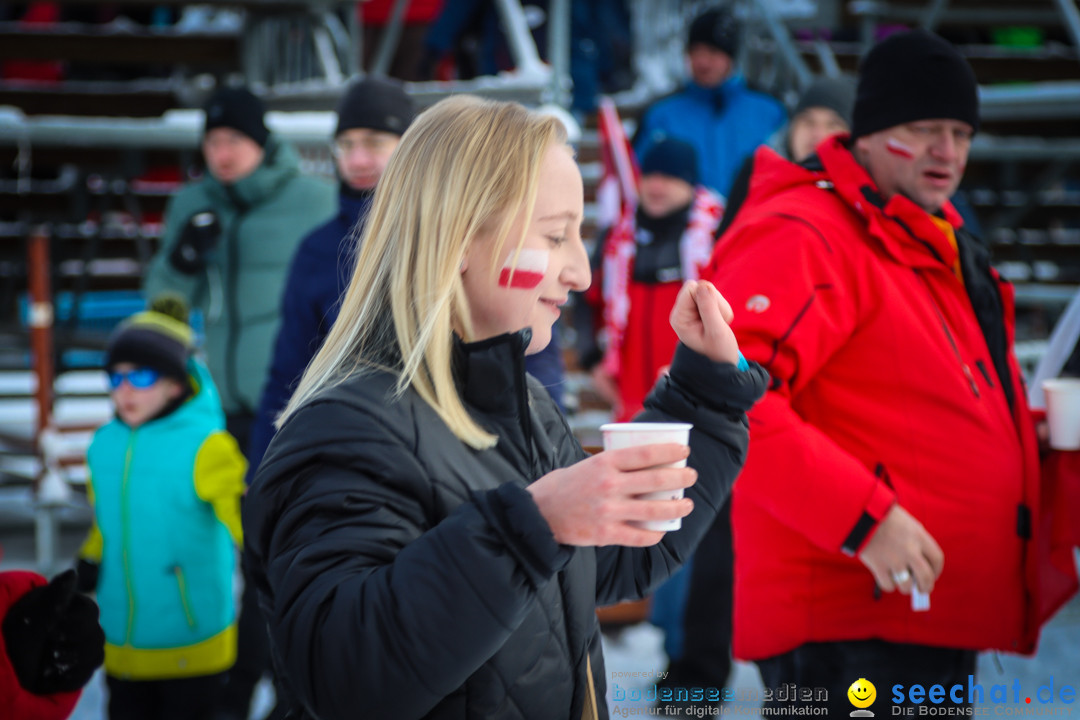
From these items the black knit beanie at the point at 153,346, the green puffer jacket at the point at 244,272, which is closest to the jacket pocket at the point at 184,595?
the black knit beanie at the point at 153,346

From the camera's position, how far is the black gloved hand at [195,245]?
4020 millimetres

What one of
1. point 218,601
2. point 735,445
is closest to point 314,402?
point 735,445

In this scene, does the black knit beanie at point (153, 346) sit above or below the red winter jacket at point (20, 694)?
below

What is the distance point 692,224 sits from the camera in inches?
191

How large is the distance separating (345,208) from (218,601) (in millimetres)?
1383

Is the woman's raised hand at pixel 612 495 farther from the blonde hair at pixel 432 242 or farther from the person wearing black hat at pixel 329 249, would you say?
the person wearing black hat at pixel 329 249

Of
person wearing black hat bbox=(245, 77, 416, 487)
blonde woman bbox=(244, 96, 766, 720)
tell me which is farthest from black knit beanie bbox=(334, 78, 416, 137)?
blonde woman bbox=(244, 96, 766, 720)

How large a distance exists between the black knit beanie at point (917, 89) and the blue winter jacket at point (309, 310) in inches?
46.0

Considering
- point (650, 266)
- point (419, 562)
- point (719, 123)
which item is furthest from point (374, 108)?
point (719, 123)

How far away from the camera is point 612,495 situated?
1.17 m

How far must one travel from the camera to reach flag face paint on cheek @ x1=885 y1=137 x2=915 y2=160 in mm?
2451

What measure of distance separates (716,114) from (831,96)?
2511 mm

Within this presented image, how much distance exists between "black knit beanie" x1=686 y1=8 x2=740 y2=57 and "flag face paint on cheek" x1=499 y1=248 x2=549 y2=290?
5226mm

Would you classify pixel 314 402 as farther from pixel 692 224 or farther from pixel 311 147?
pixel 311 147
